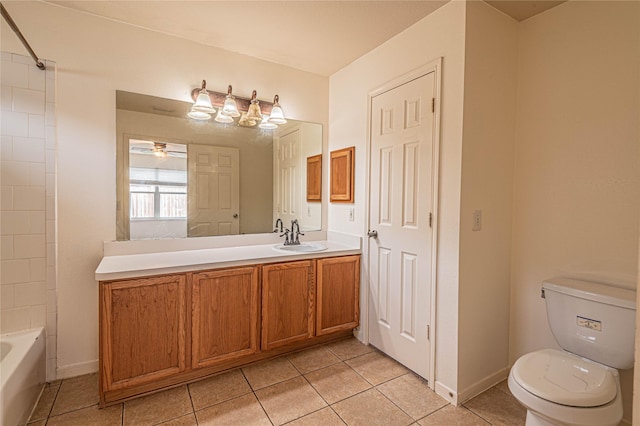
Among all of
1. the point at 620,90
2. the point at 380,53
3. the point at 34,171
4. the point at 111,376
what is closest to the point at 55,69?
the point at 34,171

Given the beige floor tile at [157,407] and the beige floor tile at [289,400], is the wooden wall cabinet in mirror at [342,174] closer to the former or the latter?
the beige floor tile at [289,400]

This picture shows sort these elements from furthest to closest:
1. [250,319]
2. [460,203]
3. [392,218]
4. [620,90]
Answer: [392,218] < [250,319] < [460,203] < [620,90]

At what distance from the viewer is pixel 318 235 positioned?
2.98m

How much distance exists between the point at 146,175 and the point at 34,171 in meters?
0.62

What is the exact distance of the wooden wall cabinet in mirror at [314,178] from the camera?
2939 mm

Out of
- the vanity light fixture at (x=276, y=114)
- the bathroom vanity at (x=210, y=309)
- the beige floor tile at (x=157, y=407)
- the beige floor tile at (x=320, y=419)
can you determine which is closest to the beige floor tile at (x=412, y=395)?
the beige floor tile at (x=320, y=419)

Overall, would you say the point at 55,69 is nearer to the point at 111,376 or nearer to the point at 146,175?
the point at 146,175

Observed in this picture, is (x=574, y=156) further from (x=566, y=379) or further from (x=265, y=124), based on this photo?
(x=265, y=124)

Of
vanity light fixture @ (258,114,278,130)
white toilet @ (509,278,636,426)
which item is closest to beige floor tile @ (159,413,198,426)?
white toilet @ (509,278,636,426)

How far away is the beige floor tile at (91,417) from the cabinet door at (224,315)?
1.48ft

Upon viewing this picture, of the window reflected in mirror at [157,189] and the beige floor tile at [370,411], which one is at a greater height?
the window reflected in mirror at [157,189]

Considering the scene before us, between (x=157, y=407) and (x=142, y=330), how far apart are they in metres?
0.46

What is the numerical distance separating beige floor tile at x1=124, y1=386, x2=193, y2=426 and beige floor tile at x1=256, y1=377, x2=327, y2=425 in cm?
45

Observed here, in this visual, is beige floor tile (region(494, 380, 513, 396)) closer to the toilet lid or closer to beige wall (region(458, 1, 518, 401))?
beige wall (region(458, 1, 518, 401))
